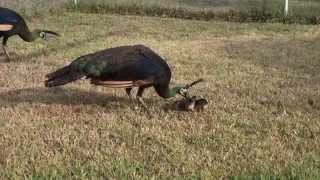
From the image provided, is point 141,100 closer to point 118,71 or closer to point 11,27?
point 118,71

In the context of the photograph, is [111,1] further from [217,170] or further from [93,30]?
[217,170]

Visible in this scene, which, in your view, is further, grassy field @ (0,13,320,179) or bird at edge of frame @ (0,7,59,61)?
bird at edge of frame @ (0,7,59,61)

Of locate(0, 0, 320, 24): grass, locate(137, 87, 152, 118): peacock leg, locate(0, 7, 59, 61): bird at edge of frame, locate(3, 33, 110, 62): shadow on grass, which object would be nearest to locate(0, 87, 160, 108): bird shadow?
locate(137, 87, 152, 118): peacock leg

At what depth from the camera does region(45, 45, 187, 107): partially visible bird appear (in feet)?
20.8

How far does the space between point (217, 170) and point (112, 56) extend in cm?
195

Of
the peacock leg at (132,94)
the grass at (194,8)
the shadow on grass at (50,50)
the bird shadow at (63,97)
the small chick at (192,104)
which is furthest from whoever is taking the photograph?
the grass at (194,8)

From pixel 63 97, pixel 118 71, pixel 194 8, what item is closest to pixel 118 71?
pixel 118 71

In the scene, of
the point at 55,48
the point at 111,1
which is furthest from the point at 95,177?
the point at 111,1

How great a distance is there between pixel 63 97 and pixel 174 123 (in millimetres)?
1706

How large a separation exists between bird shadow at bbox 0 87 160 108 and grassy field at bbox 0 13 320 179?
11mm

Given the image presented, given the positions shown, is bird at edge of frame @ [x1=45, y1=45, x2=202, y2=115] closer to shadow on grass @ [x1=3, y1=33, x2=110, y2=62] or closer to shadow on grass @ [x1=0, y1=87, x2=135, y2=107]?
shadow on grass @ [x1=0, y1=87, x2=135, y2=107]

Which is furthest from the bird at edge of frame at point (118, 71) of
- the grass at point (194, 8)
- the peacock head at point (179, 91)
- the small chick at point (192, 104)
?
the grass at point (194, 8)

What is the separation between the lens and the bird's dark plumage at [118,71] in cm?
635

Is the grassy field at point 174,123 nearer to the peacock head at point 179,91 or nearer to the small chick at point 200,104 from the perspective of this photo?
the small chick at point 200,104
